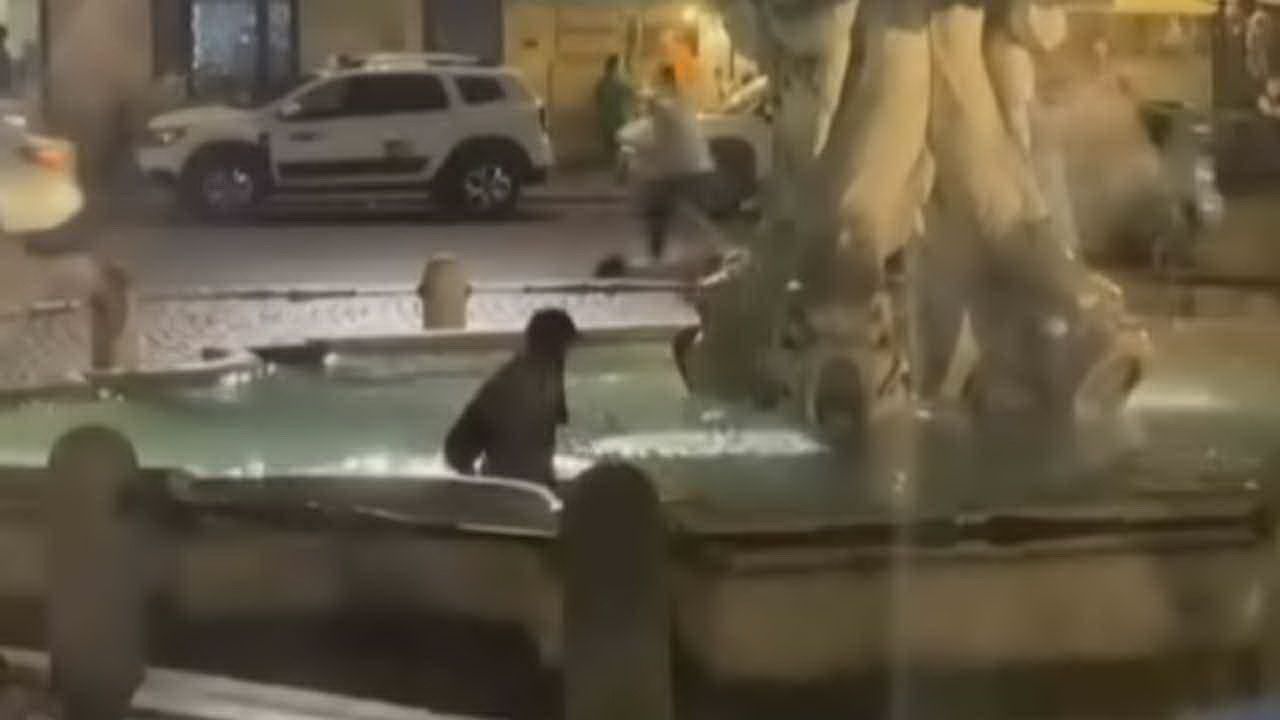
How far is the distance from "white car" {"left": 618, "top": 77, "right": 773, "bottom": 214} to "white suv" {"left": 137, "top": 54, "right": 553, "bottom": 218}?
1.73m

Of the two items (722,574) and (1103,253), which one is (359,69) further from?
(722,574)

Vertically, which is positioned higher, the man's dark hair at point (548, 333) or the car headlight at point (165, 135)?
the man's dark hair at point (548, 333)

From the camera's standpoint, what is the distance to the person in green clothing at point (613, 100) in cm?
2192

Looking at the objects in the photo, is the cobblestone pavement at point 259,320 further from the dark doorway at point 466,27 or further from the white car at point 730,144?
the dark doorway at point 466,27

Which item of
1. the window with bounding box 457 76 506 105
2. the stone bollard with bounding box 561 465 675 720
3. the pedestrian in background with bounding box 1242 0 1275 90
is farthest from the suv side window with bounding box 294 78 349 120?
the stone bollard with bounding box 561 465 675 720

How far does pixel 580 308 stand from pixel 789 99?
22.9 feet

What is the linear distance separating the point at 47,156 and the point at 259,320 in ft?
12.7

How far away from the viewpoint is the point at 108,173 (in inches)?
953

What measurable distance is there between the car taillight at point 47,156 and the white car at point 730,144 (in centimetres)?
414

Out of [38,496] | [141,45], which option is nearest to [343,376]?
[38,496]

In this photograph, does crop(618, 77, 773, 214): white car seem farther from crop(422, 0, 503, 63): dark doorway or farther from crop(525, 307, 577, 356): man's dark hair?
crop(525, 307, 577, 356): man's dark hair

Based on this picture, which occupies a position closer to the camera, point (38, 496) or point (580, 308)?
point (38, 496)

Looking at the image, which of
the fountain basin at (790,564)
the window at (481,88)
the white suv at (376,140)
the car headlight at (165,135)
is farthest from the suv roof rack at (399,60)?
the fountain basin at (790,564)

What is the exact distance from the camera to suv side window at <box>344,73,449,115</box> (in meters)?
23.9
